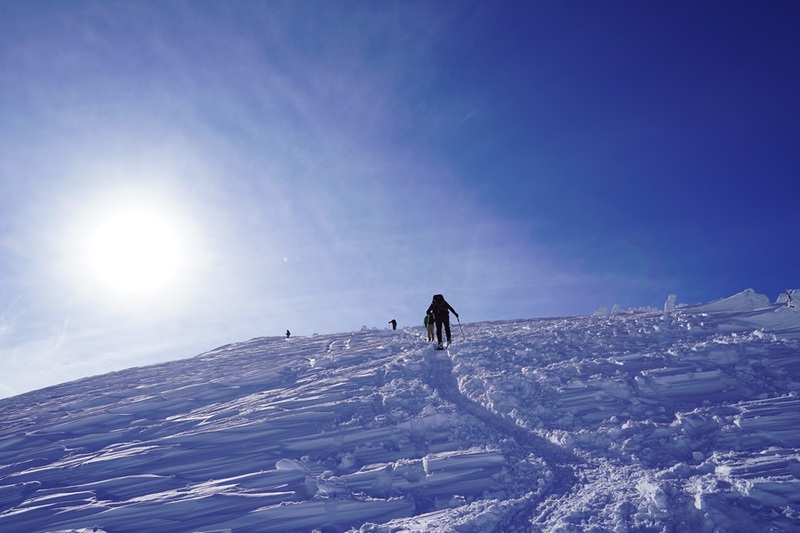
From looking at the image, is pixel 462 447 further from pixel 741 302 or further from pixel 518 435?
pixel 741 302

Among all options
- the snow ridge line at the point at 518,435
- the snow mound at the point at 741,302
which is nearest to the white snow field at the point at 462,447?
the snow ridge line at the point at 518,435

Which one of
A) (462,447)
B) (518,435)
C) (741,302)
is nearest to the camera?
(462,447)

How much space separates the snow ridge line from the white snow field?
1.9 inches

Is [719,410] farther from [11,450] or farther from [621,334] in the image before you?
[11,450]

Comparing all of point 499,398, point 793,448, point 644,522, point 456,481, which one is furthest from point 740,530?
point 499,398

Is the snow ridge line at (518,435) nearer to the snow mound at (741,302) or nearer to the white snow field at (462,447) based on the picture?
the white snow field at (462,447)

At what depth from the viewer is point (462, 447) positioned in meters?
8.72

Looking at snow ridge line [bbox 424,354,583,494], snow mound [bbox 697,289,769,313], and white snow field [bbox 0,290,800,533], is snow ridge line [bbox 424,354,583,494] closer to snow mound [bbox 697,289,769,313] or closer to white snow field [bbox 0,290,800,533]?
white snow field [bbox 0,290,800,533]

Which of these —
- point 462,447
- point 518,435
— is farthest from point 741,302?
point 462,447

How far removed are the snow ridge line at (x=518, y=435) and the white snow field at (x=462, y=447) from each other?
48mm

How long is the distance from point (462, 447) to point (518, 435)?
125 centimetres

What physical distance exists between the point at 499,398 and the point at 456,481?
13.2ft

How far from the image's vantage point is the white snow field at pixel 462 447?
20.9 feet

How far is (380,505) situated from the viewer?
701 centimetres
